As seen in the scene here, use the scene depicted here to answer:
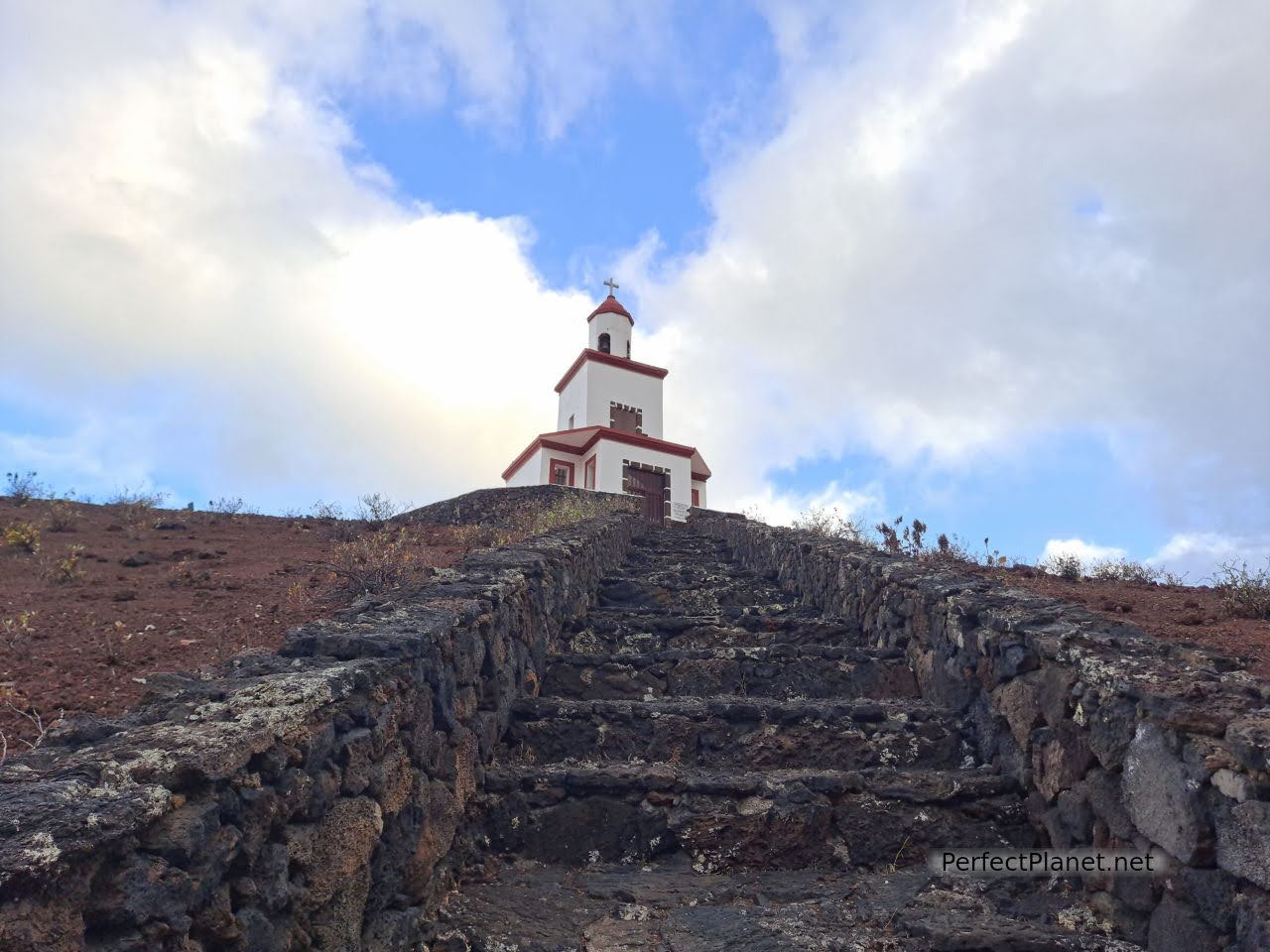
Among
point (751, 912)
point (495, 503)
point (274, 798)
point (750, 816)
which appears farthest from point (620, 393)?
point (274, 798)

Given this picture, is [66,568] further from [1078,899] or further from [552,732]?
[1078,899]

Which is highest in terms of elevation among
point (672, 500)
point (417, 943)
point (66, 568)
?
point (672, 500)

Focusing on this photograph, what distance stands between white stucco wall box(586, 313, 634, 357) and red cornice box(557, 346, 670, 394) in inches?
31.0

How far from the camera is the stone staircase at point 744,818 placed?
326cm

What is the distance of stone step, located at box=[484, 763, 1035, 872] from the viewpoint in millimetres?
3918

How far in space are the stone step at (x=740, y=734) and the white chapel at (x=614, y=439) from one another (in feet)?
57.6

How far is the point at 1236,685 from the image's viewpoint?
321cm

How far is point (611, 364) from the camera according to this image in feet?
89.2

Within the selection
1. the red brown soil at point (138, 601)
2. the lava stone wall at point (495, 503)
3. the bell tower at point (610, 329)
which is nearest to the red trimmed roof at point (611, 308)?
the bell tower at point (610, 329)

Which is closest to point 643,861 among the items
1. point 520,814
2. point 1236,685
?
point 520,814

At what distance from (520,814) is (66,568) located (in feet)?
18.0

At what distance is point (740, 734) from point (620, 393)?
891 inches

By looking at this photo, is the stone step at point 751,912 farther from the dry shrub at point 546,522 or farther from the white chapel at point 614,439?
the white chapel at point 614,439

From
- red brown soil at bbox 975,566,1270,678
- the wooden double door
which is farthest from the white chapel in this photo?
red brown soil at bbox 975,566,1270,678
